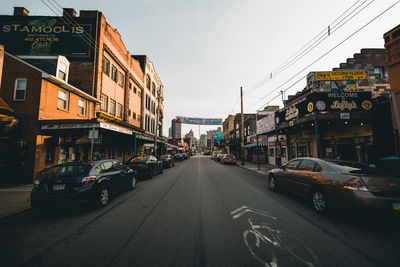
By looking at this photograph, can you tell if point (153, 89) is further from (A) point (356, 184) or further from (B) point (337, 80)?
(A) point (356, 184)

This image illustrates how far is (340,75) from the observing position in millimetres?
14477

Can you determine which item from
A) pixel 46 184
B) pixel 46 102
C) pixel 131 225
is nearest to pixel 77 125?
pixel 46 102

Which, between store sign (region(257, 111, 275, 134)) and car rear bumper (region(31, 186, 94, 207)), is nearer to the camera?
car rear bumper (region(31, 186, 94, 207))

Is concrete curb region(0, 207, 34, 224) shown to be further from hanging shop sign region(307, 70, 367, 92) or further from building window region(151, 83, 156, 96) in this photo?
building window region(151, 83, 156, 96)

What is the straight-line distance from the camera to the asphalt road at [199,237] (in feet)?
9.32

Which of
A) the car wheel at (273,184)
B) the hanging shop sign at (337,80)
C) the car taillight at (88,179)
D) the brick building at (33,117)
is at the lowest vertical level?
the car wheel at (273,184)

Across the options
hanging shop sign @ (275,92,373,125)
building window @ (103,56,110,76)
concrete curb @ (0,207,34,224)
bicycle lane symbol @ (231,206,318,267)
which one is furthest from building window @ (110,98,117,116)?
bicycle lane symbol @ (231,206,318,267)

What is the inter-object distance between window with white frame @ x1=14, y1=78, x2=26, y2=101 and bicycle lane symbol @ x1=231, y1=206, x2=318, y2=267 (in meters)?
14.8

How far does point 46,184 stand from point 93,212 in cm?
151

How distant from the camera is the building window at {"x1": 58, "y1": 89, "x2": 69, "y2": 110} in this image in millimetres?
12505

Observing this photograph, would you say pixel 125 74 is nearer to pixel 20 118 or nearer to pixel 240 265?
pixel 20 118

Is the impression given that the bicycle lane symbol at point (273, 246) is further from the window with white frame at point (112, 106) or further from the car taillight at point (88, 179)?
the window with white frame at point (112, 106)

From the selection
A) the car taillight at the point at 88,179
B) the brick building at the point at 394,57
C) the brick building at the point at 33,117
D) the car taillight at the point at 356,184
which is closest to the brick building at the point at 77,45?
the brick building at the point at 33,117

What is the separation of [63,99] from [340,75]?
849 inches
